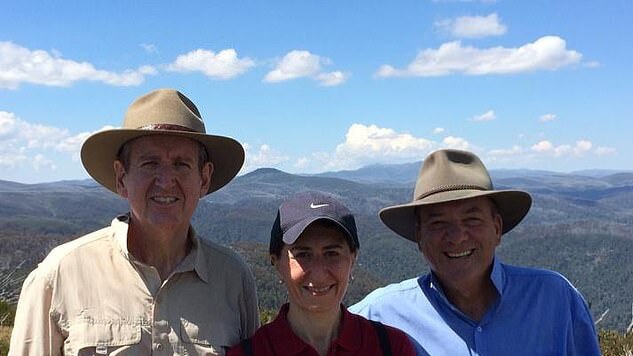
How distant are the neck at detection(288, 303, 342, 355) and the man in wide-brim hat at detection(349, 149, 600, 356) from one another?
769 millimetres

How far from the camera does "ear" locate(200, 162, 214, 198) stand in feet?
10.4

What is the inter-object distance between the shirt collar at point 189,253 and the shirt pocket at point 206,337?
24 centimetres

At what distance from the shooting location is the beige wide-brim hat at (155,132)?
2.96 m

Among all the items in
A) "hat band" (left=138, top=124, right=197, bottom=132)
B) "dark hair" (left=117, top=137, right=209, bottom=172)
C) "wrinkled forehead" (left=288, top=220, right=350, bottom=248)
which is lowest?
"wrinkled forehead" (left=288, top=220, right=350, bottom=248)

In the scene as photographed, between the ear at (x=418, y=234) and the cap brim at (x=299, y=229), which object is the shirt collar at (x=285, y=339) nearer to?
the cap brim at (x=299, y=229)

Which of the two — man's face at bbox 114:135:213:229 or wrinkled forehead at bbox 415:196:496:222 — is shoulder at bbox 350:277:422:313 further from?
man's face at bbox 114:135:213:229

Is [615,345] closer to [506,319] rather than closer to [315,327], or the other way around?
[506,319]

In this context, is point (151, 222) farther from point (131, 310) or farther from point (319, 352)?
point (319, 352)

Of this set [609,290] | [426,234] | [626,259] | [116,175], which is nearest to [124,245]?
[116,175]

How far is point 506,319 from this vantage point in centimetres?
344

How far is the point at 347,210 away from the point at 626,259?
181 metres

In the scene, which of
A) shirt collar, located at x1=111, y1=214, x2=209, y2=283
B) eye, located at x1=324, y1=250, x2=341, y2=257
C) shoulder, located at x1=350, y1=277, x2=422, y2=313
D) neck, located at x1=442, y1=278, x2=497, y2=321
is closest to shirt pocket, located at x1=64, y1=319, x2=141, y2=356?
shirt collar, located at x1=111, y1=214, x2=209, y2=283

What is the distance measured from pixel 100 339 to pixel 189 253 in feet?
1.92

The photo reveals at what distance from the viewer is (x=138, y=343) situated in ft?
9.28
